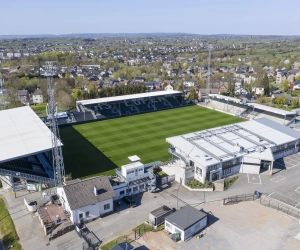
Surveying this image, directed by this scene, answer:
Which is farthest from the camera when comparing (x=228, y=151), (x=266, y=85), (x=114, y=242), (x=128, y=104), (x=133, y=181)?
(x=266, y=85)

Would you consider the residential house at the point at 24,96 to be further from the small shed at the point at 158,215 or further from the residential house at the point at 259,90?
the residential house at the point at 259,90

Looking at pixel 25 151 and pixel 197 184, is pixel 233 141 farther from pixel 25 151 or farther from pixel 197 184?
pixel 25 151

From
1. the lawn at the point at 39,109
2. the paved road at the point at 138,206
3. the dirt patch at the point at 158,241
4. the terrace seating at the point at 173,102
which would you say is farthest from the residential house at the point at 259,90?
the dirt patch at the point at 158,241

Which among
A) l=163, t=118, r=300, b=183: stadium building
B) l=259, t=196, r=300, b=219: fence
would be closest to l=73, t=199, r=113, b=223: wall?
l=163, t=118, r=300, b=183: stadium building

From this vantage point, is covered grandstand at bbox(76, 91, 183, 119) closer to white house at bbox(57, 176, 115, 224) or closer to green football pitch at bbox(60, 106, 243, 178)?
green football pitch at bbox(60, 106, 243, 178)

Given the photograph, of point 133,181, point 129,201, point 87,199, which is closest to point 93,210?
point 87,199

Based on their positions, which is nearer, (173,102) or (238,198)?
(238,198)

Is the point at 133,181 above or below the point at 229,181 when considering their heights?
above
